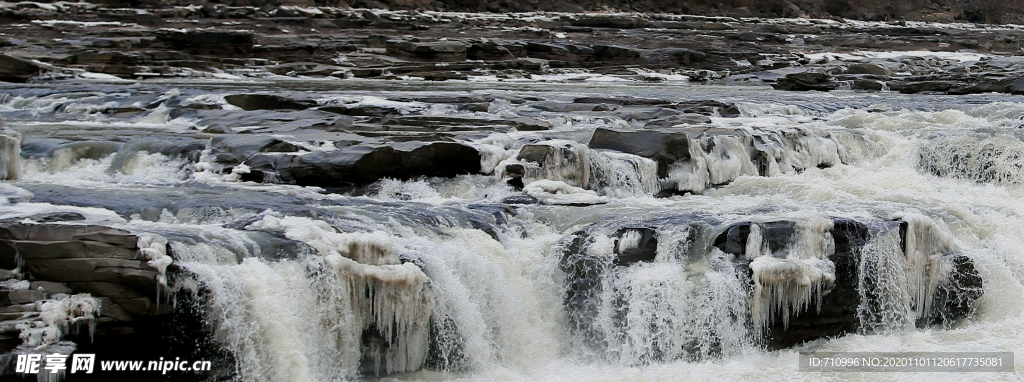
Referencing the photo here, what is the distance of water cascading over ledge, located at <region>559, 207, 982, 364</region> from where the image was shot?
26.6 ft

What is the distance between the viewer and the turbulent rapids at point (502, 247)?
23.0 feet

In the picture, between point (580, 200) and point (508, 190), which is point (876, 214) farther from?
point (508, 190)

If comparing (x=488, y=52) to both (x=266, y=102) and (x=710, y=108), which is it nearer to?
(x=710, y=108)

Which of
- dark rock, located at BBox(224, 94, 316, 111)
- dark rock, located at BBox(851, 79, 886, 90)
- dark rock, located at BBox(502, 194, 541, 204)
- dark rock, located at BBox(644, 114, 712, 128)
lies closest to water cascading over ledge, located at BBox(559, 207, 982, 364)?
dark rock, located at BBox(502, 194, 541, 204)

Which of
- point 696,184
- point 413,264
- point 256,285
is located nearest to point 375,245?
point 413,264

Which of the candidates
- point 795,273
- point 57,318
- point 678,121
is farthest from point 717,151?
point 57,318

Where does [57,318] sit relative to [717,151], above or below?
below

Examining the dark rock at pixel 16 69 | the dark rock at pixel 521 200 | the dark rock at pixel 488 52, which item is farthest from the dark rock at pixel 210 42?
the dark rock at pixel 521 200

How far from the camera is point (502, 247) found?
8516 mm

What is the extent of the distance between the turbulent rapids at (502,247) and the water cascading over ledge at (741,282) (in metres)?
0.02

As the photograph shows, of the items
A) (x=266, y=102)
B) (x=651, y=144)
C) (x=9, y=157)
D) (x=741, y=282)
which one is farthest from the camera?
(x=266, y=102)

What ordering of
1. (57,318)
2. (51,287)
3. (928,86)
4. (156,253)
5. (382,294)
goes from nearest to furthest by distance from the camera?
(57,318) → (51,287) → (156,253) → (382,294) → (928,86)

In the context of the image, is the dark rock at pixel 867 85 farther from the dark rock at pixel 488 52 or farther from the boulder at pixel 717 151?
the boulder at pixel 717 151

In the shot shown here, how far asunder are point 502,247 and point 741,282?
1.95 m
